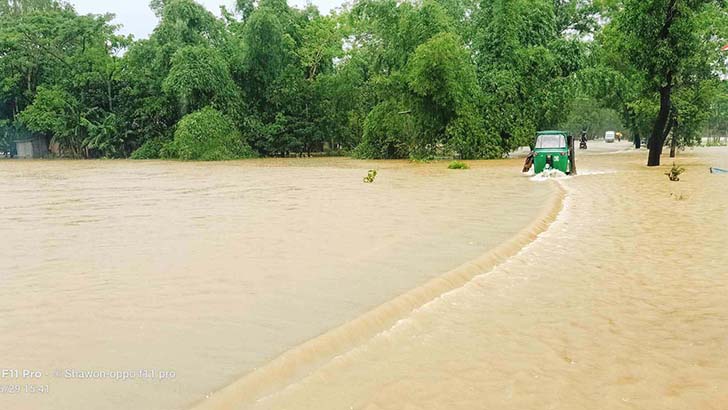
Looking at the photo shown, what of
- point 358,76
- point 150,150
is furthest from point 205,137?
point 358,76

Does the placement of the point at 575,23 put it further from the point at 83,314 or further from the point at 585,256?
the point at 83,314

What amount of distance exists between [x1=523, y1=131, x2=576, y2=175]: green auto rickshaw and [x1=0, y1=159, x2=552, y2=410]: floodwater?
22.8 feet

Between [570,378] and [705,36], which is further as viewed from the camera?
[705,36]

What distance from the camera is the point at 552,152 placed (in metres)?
22.0

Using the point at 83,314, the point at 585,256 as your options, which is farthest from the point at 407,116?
the point at 83,314

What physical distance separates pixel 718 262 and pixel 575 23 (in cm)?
3927

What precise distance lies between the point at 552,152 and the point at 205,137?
24.6 metres

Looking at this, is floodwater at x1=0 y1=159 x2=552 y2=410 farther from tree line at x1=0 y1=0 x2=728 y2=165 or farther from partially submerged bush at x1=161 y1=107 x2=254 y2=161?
partially submerged bush at x1=161 y1=107 x2=254 y2=161

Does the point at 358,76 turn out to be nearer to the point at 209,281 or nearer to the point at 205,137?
the point at 205,137

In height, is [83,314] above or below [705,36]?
below

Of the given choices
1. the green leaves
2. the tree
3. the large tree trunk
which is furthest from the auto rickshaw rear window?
the green leaves

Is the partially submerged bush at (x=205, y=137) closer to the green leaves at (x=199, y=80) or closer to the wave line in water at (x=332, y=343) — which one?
the green leaves at (x=199, y=80)

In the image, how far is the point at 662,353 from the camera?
488 centimetres

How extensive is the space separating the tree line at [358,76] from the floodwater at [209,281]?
59.9ft
